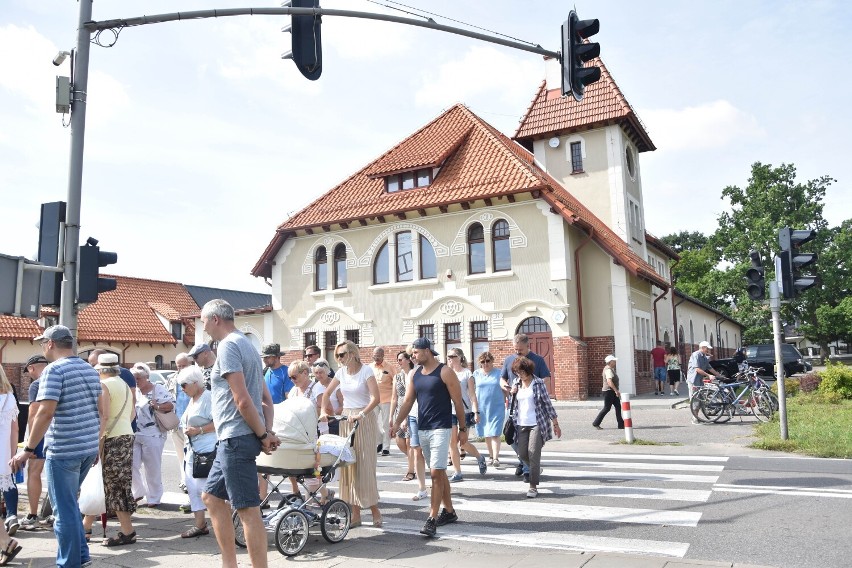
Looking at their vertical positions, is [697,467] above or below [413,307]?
below

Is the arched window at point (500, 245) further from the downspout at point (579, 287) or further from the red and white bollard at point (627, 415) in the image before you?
the red and white bollard at point (627, 415)

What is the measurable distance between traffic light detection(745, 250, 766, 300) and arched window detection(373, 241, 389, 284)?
1668 cm

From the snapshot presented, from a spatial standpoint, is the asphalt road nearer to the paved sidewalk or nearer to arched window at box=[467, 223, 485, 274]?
the paved sidewalk

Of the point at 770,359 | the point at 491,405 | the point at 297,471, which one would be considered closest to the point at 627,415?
the point at 491,405

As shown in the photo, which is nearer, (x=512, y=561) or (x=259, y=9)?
(x=512, y=561)

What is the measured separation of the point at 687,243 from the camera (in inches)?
3506

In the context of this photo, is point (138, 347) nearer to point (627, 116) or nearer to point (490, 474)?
point (627, 116)

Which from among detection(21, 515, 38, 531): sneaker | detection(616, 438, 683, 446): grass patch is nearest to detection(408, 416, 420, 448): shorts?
detection(21, 515, 38, 531): sneaker

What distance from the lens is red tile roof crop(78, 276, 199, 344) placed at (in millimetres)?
39844

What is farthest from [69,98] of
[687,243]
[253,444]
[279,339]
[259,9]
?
[687,243]

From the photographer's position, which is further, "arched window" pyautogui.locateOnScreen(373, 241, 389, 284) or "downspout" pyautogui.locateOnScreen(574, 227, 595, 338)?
"arched window" pyautogui.locateOnScreen(373, 241, 389, 284)

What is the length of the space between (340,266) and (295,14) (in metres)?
21.9

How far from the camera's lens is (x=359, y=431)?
24.4 feet

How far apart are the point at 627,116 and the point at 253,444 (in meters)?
26.0
